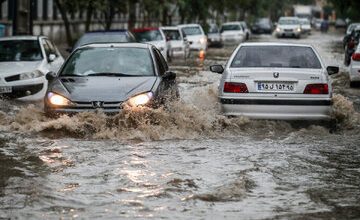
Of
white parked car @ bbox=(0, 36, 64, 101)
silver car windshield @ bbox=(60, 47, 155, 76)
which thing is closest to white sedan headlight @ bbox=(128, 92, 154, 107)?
silver car windshield @ bbox=(60, 47, 155, 76)

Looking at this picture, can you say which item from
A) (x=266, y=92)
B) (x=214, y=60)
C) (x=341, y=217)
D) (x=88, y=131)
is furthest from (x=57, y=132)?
(x=214, y=60)

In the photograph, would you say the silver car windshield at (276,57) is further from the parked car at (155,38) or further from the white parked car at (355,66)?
the parked car at (155,38)

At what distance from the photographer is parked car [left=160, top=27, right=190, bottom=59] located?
113 feet

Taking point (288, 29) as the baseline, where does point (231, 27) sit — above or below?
above

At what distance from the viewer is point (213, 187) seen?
328 inches

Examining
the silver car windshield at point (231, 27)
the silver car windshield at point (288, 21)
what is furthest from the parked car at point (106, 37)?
the silver car windshield at point (288, 21)

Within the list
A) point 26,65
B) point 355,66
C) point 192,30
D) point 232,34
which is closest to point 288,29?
point 232,34

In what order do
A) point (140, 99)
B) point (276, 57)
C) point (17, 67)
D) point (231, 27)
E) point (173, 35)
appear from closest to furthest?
→ point (140, 99) < point (276, 57) < point (17, 67) < point (173, 35) < point (231, 27)

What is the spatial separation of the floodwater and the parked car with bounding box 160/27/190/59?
20030 millimetres

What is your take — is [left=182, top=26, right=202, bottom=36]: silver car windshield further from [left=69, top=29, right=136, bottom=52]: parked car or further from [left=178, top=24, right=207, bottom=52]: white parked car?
[left=69, top=29, right=136, bottom=52]: parked car

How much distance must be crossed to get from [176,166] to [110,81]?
2.91 m

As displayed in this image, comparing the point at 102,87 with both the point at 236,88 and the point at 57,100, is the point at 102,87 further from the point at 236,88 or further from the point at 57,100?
the point at 236,88

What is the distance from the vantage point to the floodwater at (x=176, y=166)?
Result: 7461 millimetres

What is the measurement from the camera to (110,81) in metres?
12.2
